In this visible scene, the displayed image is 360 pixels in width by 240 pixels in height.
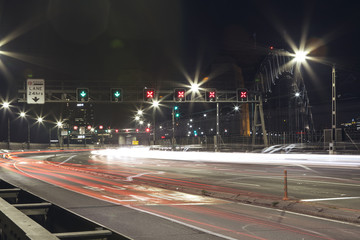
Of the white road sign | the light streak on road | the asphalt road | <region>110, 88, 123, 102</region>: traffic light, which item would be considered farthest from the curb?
the white road sign

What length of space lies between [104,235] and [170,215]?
7121 millimetres

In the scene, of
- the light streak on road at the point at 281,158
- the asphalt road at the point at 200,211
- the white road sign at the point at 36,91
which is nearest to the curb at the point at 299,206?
the asphalt road at the point at 200,211

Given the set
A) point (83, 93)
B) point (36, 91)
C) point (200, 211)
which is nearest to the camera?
point (200, 211)

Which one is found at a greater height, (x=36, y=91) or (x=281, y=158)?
(x=36, y=91)

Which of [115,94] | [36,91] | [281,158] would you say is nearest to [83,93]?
[115,94]

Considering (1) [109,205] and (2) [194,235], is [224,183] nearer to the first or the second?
(1) [109,205]

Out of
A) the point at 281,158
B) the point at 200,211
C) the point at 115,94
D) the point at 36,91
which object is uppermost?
the point at 36,91

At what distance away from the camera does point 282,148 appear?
40.8 meters

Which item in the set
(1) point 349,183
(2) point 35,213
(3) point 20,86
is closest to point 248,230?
(2) point 35,213

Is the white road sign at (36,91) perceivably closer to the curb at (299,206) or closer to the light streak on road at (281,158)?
the light streak on road at (281,158)

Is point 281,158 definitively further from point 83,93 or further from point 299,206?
point 299,206

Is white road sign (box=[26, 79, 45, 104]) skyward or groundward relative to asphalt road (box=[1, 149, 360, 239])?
skyward

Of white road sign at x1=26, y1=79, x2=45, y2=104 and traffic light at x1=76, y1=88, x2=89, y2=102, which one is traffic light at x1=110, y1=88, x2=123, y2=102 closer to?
traffic light at x1=76, y1=88, x2=89, y2=102

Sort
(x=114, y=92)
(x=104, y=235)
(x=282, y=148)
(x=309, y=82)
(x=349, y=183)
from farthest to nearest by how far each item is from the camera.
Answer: (x=309, y=82), (x=282, y=148), (x=114, y=92), (x=349, y=183), (x=104, y=235)
